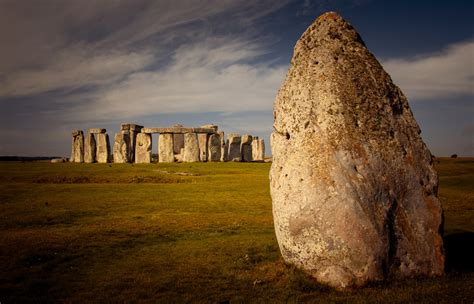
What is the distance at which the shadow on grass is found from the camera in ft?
26.3

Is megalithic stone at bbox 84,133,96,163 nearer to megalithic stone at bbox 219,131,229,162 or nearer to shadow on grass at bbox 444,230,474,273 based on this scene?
megalithic stone at bbox 219,131,229,162

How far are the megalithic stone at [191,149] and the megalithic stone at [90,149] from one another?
11.7m

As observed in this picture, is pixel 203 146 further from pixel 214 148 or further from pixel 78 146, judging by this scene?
pixel 78 146

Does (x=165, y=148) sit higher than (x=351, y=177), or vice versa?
(x=165, y=148)

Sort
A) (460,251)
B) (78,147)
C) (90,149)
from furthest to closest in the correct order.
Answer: (78,147) → (90,149) → (460,251)

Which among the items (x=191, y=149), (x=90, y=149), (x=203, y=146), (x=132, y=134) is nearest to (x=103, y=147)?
(x=90, y=149)

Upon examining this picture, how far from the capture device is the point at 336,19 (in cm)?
883

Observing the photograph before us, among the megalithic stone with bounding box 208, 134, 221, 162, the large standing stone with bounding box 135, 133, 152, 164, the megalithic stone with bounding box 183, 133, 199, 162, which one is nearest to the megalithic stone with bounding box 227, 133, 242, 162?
the megalithic stone with bounding box 208, 134, 221, 162

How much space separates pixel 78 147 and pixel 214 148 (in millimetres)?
17602

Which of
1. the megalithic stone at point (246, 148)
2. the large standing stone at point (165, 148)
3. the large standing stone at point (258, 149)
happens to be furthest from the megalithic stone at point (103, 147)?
the large standing stone at point (258, 149)

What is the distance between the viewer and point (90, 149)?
46.2 metres

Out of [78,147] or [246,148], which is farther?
[246,148]

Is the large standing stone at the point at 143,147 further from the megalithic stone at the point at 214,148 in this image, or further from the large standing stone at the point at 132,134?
the megalithic stone at the point at 214,148

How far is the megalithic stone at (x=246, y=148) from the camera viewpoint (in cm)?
5091
